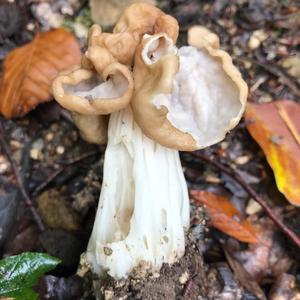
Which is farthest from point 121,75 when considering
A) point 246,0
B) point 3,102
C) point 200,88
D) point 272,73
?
point 246,0

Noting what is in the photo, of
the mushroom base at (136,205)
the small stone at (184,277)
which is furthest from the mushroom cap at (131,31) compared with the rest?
the small stone at (184,277)

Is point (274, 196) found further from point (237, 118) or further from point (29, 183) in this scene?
point (29, 183)

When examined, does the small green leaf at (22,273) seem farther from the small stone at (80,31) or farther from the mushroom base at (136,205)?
the small stone at (80,31)

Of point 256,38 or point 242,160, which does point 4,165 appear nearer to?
point 242,160

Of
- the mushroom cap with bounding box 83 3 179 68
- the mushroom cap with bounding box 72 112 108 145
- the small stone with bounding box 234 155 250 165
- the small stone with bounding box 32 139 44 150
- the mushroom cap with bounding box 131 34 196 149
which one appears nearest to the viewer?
the mushroom cap with bounding box 131 34 196 149

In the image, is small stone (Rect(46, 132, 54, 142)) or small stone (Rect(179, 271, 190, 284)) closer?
small stone (Rect(179, 271, 190, 284))

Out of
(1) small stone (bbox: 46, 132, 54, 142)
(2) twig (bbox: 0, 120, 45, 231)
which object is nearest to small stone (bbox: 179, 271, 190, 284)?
(2) twig (bbox: 0, 120, 45, 231)

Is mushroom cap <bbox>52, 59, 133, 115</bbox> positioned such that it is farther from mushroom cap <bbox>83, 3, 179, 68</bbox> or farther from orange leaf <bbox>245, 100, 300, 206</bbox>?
orange leaf <bbox>245, 100, 300, 206</bbox>
